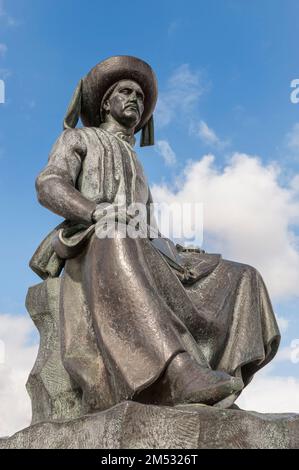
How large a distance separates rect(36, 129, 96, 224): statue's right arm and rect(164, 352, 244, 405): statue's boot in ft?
4.54

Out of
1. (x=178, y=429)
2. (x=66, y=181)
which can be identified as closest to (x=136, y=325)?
(x=178, y=429)

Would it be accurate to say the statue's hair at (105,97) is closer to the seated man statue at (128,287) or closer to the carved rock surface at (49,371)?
the seated man statue at (128,287)

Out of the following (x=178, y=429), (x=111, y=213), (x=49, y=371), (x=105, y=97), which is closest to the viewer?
(x=178, y=429)

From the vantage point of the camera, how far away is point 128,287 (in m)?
4.67

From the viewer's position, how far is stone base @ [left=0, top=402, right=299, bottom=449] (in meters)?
4.01

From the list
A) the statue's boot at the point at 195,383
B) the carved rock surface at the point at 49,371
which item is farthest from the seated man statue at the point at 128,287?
the carved rock surface at the point at 49,371

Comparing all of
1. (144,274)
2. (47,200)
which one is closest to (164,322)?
(144,274)

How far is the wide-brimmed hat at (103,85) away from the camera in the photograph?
6.47 meters

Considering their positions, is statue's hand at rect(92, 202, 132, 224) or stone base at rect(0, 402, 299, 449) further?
statue's hand at rect(92, 202, 132, 224)

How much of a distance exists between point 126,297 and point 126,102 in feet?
8.11

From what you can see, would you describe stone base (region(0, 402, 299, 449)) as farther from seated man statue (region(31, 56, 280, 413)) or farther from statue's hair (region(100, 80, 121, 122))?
statue's hair (region(100, 80, 121, 122))

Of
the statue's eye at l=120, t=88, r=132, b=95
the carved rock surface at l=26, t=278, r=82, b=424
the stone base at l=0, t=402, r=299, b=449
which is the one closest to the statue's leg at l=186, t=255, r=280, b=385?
the stone base at l=0, t=402, r=299, b=449

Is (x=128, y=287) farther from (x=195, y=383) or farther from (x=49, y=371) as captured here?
(x=49, y=371)
